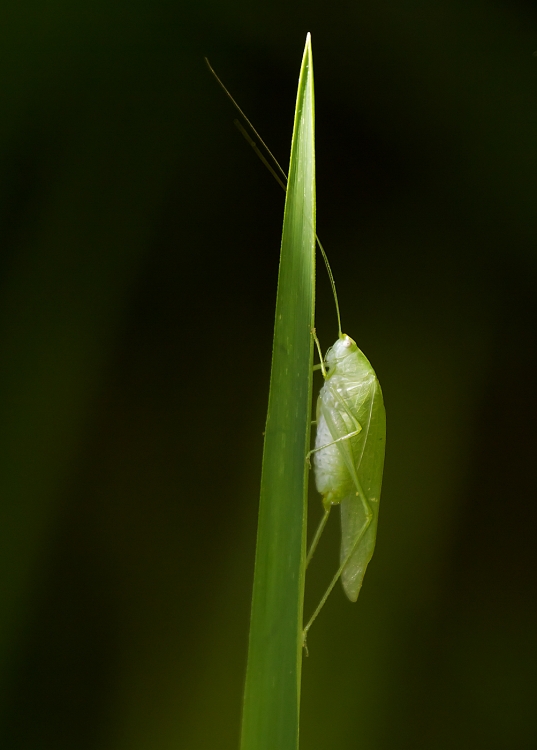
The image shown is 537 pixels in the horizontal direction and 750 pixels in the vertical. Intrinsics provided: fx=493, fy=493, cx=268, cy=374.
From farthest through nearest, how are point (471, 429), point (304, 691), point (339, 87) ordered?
1. point (471, 429)
2. point (339, 87)
3. point (304, 691)

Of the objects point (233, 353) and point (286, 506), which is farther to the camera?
point (233, 353)

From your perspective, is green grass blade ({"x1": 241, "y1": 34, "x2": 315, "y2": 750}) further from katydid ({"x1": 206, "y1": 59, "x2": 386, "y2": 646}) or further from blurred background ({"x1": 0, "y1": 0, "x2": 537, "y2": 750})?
blurred background ({"x1": 0, "y1": 0, "x2": 537, "y2": 750})

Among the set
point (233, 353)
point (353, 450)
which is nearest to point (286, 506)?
point (353, 450)

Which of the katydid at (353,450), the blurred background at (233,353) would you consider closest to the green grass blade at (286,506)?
the katydid at (353,450)

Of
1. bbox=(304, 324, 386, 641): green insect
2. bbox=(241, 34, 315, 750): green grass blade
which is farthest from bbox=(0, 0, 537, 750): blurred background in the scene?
bbox=(241, 34, 315, 750): green grass blade

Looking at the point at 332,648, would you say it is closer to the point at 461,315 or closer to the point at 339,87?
the point at 461,315

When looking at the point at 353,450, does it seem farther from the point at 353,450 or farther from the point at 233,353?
the point at 233,353

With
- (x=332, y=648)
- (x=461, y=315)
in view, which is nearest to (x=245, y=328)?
(x=461, y=315)
